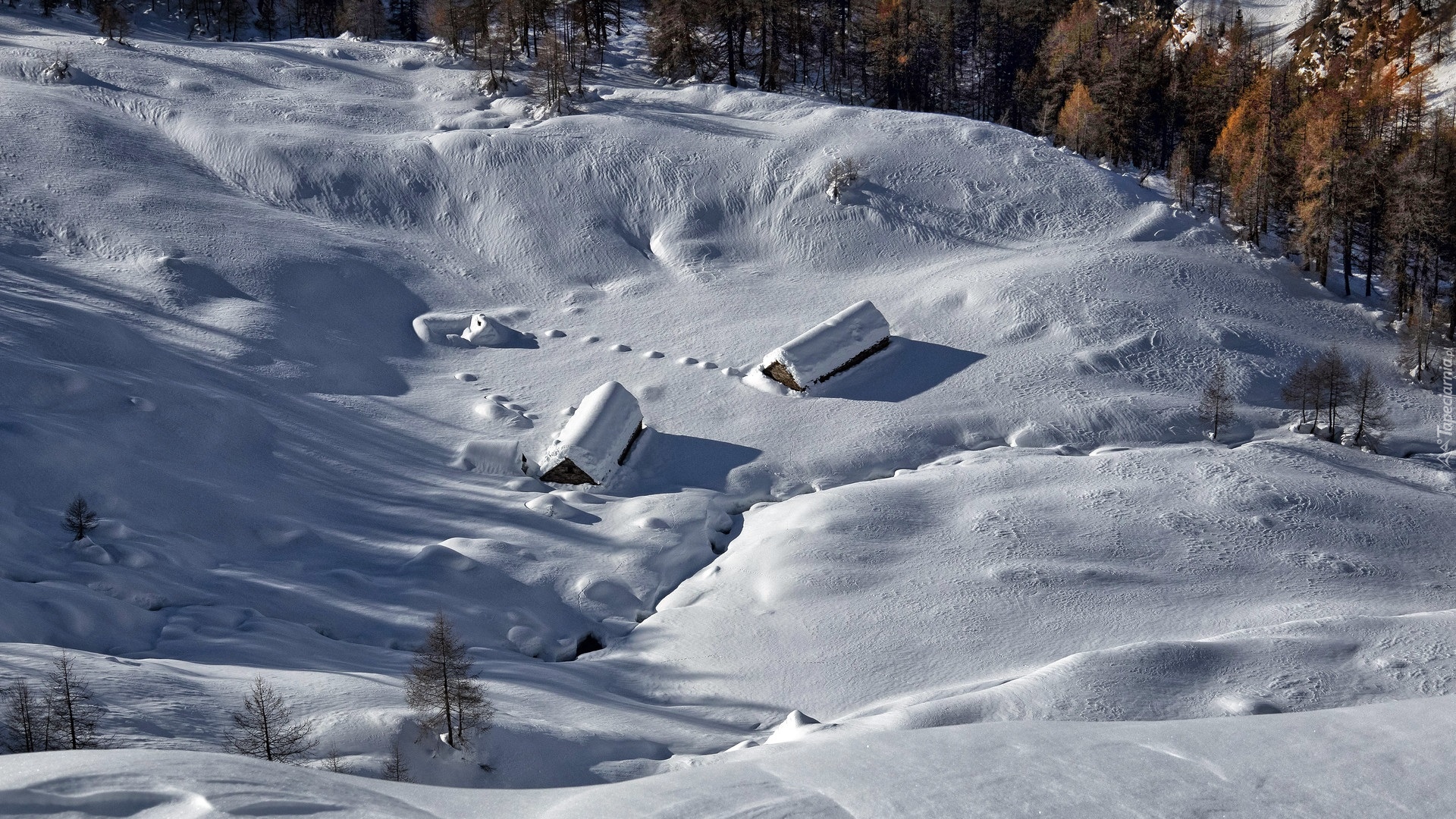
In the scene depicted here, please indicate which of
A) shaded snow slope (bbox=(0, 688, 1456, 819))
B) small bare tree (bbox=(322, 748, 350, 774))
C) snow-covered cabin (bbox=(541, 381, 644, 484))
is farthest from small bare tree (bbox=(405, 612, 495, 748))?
snow-covered cabin (bbox=(541, 381, 644, 484))

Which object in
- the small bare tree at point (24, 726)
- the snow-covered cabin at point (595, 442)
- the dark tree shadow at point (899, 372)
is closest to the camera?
the small bare tree at point (24, 726)

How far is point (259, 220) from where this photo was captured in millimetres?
40250

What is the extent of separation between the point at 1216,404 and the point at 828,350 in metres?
13.0

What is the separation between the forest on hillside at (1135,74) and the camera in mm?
42031

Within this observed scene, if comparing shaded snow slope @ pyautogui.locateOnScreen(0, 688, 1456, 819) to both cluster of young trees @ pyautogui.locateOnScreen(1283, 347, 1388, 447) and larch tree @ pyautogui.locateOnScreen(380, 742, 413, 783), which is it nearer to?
larch tree @ pyautogui.locateOnScreen(380, 742, 413, 783)

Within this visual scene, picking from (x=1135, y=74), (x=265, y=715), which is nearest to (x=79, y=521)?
(x=265, y=715)

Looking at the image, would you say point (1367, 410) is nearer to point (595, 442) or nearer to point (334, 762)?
point (595, 442)

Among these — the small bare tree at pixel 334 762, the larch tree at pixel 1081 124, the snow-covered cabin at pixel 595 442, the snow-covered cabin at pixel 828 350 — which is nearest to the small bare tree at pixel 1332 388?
the snow-covered cabin at pixel 828 350

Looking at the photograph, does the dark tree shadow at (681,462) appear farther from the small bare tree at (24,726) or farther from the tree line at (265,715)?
the small bare tree at (24,726)

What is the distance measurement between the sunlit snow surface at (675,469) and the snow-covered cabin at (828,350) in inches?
27.3

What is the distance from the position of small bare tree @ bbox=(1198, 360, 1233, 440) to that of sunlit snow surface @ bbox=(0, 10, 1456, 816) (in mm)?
932

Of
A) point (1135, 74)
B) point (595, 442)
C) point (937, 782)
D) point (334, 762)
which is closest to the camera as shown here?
point (937, 782)

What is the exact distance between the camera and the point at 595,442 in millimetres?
29547

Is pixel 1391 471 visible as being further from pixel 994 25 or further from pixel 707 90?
pixel 994 25
